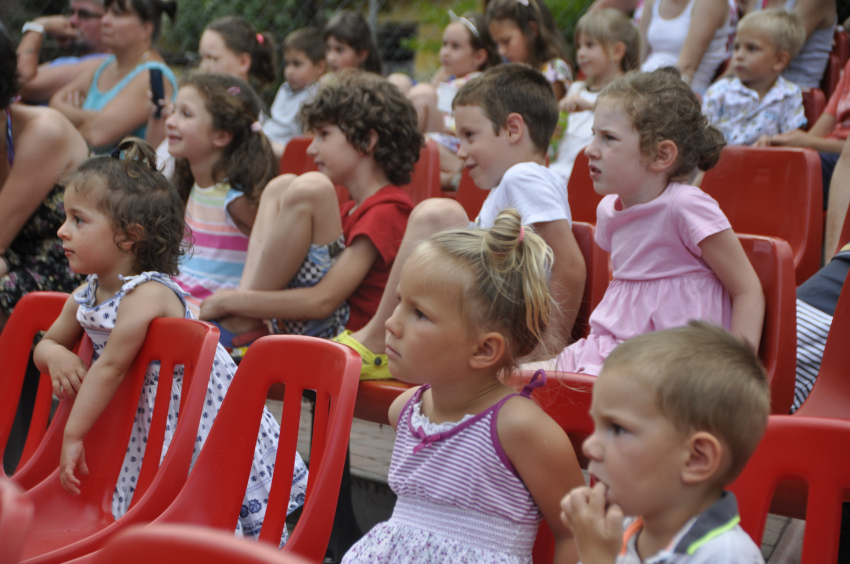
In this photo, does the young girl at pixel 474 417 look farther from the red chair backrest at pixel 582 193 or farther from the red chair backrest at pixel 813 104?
the red chair backrest at pixel 813 104

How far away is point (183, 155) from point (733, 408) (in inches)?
96.7

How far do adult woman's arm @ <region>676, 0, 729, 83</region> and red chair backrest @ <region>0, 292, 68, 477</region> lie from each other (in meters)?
2.94

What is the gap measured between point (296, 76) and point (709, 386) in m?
4.07

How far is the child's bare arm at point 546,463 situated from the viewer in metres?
1.28

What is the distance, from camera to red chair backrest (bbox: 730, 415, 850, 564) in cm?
117

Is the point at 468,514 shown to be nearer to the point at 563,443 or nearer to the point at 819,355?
the point at 563,443

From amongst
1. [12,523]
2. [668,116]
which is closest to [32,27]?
[668,116]

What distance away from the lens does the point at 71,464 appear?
1.71m

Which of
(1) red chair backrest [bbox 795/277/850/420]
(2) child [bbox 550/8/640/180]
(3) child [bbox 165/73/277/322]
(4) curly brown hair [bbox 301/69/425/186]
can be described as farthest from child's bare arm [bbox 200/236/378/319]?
(2) child [bbox 550/8/640/180]

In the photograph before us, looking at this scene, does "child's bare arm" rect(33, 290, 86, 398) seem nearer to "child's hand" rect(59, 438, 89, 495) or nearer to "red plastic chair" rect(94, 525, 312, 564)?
"child's hand" rect(59, 438, 89, 495)

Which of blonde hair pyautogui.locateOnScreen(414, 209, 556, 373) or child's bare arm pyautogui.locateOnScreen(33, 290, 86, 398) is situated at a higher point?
blonde hair pyautogui.locateOnScreen(414, 209, 556, 373)

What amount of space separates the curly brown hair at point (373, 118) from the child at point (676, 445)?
180cm

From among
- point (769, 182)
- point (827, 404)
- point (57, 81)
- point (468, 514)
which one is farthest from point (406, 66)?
point (468, 514)

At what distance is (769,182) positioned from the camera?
9.00 feet
